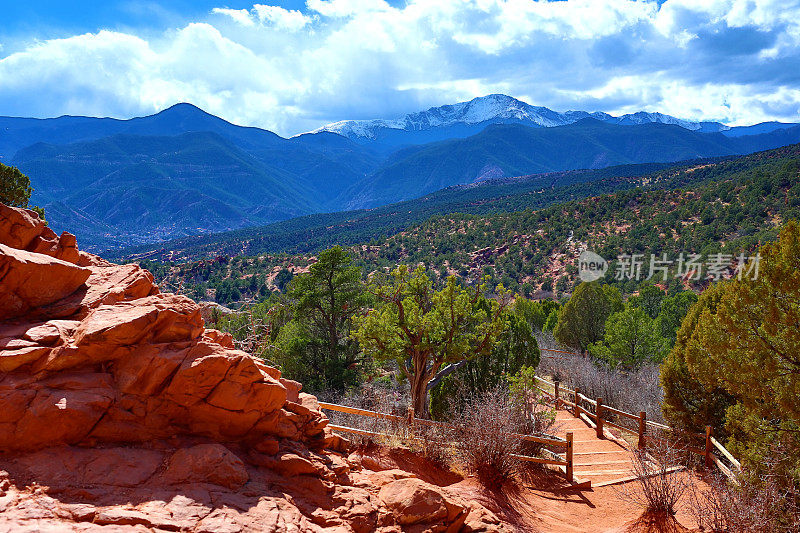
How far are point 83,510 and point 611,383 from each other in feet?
63.9

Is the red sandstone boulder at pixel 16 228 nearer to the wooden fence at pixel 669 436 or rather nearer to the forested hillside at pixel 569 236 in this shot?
the wooden fence at pixel 669 436

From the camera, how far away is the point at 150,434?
239 inches

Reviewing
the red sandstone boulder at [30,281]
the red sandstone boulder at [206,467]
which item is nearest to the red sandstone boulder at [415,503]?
the red sandstone boulder at [206,467]

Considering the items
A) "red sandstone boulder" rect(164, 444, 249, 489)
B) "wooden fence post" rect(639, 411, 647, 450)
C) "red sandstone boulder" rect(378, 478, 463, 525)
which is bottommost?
"wooden fence post" rect(639, 411, 647, 450)

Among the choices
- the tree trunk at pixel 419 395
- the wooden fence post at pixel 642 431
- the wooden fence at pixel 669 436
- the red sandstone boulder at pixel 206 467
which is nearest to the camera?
the red sandstone boulder at pixel 206 467

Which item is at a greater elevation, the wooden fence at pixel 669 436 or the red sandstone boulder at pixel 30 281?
the red sandstone boulder at pixel 30 281

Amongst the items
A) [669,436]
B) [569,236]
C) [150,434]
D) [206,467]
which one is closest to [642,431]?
[669,436]

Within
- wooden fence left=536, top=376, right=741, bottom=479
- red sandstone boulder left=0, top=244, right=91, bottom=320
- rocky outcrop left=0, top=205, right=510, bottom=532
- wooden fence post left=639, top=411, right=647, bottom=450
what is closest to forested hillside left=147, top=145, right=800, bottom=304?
wooden fence left=536, top=376, right=741, bottom=479

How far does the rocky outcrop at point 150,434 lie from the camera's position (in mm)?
5012

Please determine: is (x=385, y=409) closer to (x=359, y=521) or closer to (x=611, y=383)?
(x=359, y=521)

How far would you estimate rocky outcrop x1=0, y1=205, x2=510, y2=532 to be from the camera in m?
5.01

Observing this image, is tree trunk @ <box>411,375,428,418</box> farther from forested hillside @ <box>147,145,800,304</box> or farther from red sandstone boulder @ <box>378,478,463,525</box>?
forested hillside @ <box>147,145,800,304</box>

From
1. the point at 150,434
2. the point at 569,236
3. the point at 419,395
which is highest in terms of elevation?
the point at 569,236

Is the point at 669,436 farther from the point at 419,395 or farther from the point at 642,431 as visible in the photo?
the point at 419,395
